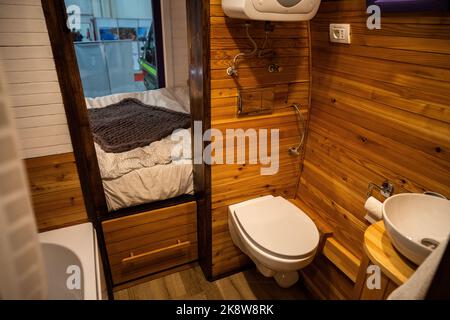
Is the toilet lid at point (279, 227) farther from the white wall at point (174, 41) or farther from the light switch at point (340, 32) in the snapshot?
the white wall at point (174, 41)

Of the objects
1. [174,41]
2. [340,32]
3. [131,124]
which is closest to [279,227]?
[340,32]

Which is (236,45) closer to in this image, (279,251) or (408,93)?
(408,93)

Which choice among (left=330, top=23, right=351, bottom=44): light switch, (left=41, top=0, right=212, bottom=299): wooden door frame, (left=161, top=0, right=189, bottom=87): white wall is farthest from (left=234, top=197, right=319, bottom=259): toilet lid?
(left=161, top=0, right=189, bottom=87): white wall

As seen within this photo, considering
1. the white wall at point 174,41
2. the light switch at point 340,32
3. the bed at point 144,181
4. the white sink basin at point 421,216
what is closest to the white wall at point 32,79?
the bed at point 144,181

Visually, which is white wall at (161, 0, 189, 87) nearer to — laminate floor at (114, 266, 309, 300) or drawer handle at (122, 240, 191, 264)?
drawer handle at (122, 240, 191, 264)

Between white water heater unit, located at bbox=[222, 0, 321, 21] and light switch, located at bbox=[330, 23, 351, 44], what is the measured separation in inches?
8.7

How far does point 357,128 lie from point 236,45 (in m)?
0.73

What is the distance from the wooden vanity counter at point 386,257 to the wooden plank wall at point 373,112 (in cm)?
32

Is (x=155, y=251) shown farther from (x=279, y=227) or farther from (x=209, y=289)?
(x=279, y=227)

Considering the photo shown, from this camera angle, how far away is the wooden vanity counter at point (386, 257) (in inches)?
35.7

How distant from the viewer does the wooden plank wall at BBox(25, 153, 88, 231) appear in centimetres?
146

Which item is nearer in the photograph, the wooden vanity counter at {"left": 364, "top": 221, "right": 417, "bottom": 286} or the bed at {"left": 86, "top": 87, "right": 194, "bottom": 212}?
the wooden vanity counter at {"left": 364, "top": 221, "right": 417, "bottom": 286}
